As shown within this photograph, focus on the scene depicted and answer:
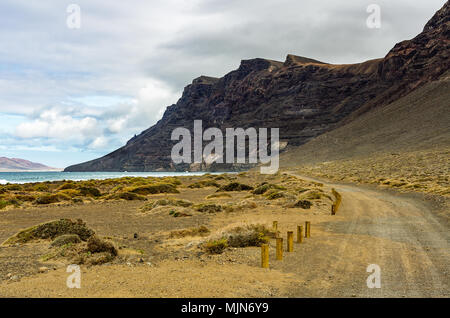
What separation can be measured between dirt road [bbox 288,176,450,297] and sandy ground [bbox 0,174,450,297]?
2cm

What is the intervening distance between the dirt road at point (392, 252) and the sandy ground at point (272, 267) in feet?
0.07

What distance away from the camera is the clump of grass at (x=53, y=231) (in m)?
13.4

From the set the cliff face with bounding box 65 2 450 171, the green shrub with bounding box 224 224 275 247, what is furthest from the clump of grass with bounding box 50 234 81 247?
the cliff face with bounding box 65 2 450 171

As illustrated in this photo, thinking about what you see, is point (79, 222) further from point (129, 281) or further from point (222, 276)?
point (222, 276)

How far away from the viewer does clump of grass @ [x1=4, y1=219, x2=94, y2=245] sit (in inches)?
528

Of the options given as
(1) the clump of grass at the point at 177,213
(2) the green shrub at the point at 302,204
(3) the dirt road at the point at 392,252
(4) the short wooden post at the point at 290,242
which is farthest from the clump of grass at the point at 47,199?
(4) the short wooden post at the point at 290,242

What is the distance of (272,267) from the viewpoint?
30.6 feet

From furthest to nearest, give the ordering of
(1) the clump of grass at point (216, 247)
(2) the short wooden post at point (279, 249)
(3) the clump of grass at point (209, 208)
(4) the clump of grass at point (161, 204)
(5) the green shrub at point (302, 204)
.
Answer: (4) the clump of grass at point (161, 204) < (5) the green shrub at point (302, 204) < (3) the clump of grass at point (209, 208) < (1) the clump of grass at point (216, 247) < (2) the short wooden post at point (279, 249)

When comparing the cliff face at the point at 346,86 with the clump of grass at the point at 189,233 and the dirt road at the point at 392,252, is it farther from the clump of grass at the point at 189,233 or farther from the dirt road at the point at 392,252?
the clump of grass at the point at 189,233

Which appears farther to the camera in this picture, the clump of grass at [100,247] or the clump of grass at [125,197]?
the clump of grass at [125,197]
